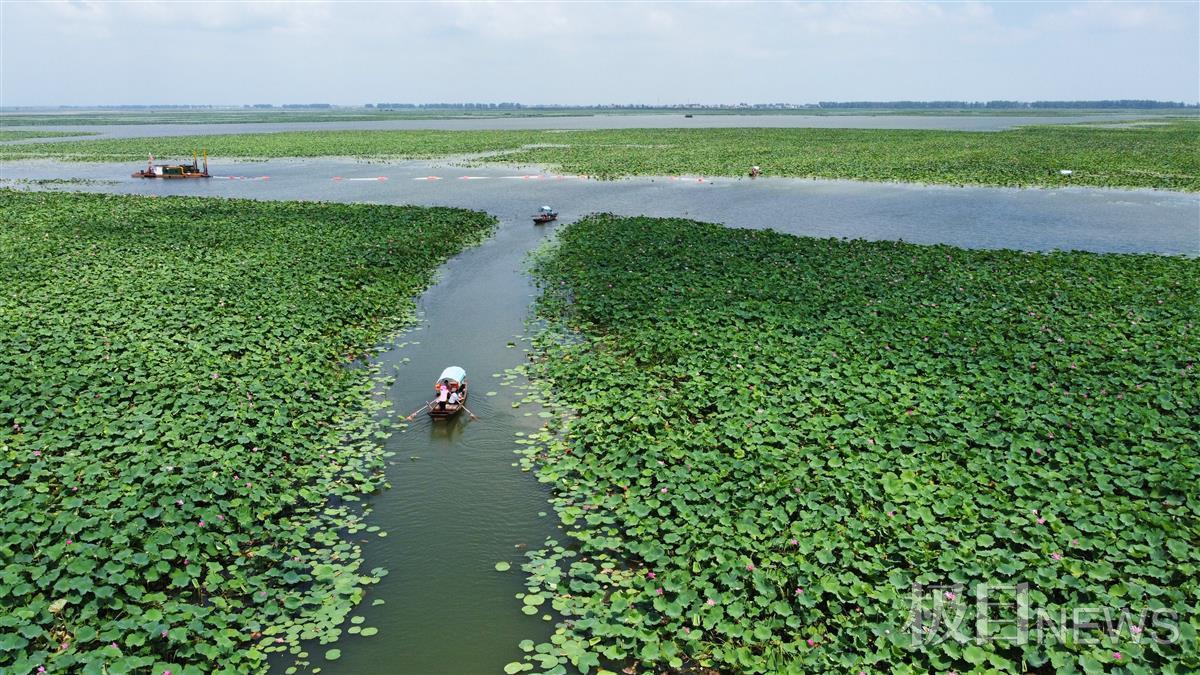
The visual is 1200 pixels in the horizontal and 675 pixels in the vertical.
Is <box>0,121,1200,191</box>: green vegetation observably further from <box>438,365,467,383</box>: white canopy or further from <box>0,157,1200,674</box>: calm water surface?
<box>438,365,467,383</box>: white canopy

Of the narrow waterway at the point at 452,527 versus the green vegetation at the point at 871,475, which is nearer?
the green vegetation at the point at 871,475

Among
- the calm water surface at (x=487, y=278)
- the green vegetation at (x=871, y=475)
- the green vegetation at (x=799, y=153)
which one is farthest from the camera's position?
the green vegetation at (x=799, y=153)

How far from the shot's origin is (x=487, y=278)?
2445cm

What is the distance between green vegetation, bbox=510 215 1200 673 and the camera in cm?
723

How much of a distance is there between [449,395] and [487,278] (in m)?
11.8

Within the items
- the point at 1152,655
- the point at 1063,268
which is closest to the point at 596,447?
the point at 1152,655

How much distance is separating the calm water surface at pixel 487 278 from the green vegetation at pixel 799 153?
5.68 m

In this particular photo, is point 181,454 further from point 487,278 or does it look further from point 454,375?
point 487,278

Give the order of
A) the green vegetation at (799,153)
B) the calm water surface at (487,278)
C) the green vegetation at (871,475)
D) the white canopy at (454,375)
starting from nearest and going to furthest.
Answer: the green vegetation at (871,475), the calm water surface at (487,278), the white canopy at (454,375), the green vegetation at (799,153)

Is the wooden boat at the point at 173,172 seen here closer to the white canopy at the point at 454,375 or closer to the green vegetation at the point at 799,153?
the green vegetation at the point at 799,153

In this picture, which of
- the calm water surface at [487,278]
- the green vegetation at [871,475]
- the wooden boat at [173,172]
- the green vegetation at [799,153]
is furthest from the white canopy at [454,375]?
the wooden boat at [173,172]

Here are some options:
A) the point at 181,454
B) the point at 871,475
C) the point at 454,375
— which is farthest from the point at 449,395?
the point at 871,475

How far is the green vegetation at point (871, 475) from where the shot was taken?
7234 mm

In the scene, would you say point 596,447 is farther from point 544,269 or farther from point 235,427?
point 544,269
